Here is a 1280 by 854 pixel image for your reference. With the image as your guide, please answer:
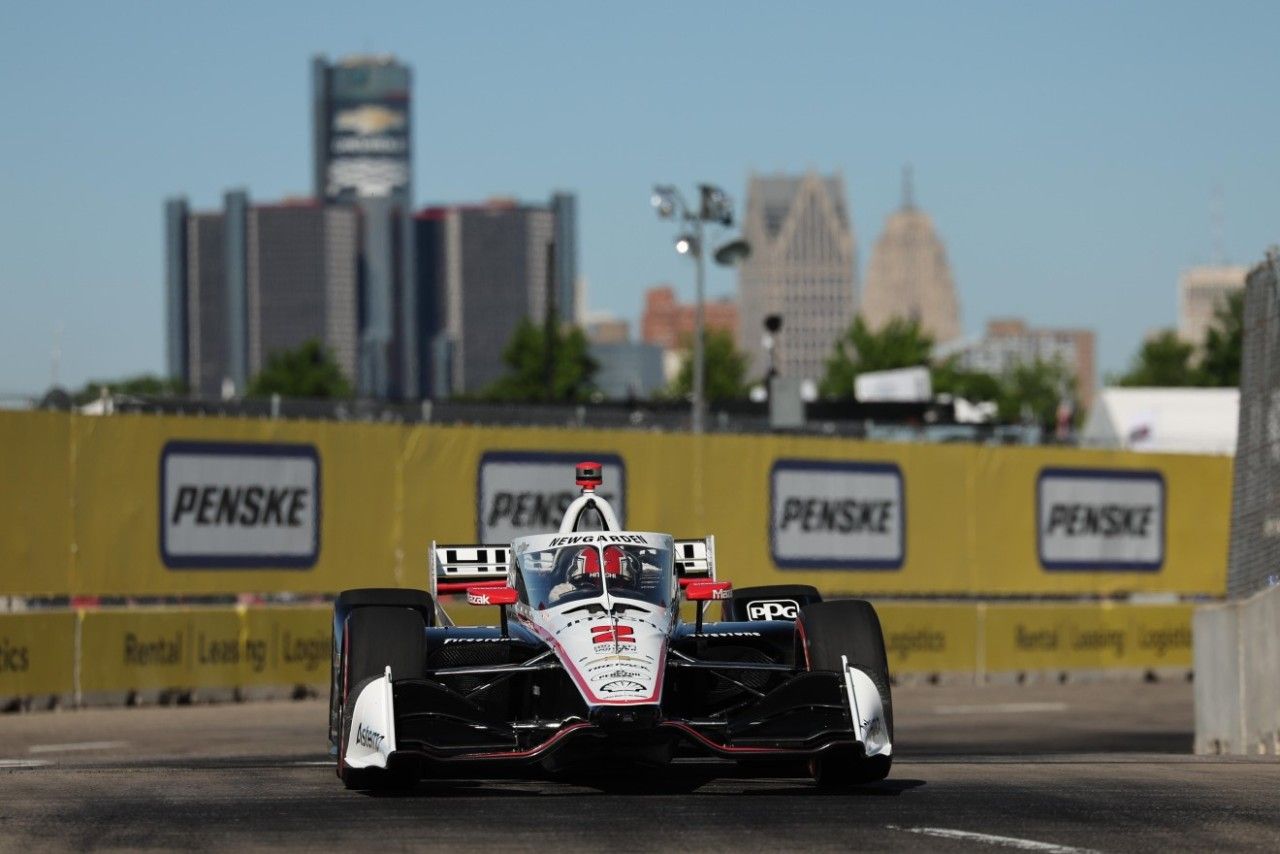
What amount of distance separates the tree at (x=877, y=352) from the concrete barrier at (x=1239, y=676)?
109223 millimetres

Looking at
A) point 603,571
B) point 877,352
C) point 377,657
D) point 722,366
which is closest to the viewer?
point 377,657

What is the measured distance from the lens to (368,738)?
1112 centimetres

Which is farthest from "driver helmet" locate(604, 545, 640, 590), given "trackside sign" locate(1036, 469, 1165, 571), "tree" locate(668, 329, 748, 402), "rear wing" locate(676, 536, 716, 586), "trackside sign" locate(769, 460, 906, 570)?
"tree" locate(668, 329, 748, 402)

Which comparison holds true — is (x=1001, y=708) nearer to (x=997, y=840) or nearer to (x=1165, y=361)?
(x=997, y=840)

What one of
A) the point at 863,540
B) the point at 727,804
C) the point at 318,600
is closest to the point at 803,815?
the point at 727,804

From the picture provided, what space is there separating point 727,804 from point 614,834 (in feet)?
4.73

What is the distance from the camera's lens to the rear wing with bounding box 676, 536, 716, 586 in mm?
14617

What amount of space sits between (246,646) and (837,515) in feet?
29.4

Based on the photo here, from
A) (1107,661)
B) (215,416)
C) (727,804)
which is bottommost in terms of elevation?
(1107,661)

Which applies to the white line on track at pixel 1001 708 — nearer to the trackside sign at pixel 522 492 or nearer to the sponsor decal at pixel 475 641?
the trackside sign at pixel 522 492

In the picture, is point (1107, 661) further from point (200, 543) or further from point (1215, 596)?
point (200, 543)

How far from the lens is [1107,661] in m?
32.3

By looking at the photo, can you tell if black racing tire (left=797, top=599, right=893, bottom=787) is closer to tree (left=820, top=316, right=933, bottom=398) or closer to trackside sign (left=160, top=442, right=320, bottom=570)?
trackside sign (left=160, top=442, right=320, bottom=570)

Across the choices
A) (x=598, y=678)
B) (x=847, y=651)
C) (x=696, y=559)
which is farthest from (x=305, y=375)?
(x=598, y=678)
